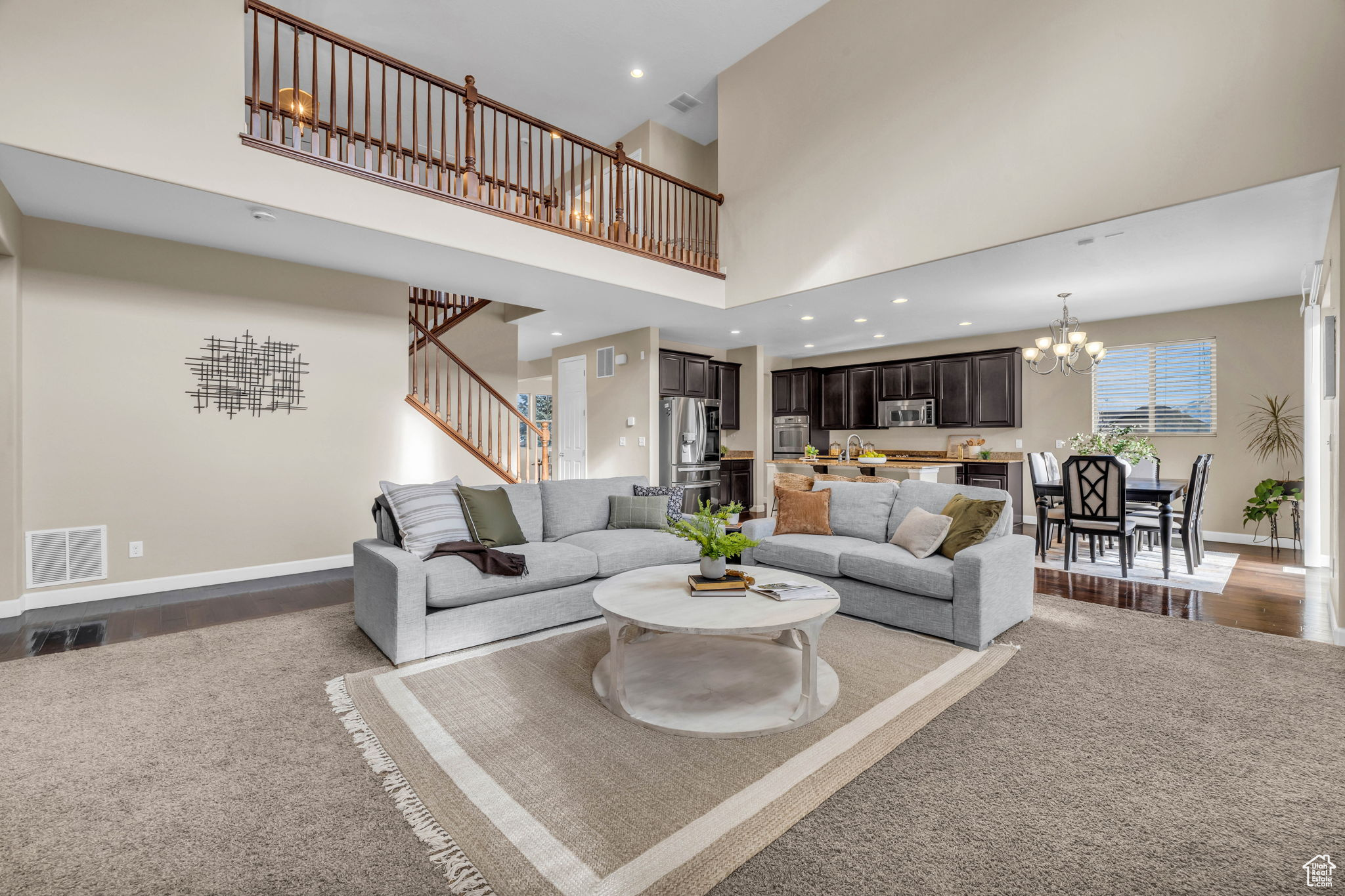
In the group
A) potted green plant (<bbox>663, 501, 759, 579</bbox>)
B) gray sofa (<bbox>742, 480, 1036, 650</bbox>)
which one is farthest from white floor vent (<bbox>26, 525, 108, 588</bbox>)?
gray sofa (<bbox>742, 480, 1036, 650</bbox>)

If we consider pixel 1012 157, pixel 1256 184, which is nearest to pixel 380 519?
pixel 1012 157

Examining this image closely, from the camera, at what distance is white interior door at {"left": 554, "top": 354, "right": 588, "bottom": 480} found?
8.41 metres

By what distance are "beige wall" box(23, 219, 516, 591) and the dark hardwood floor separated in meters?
0.48

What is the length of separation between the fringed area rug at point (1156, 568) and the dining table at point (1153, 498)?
0.28 ft

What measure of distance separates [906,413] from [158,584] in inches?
345

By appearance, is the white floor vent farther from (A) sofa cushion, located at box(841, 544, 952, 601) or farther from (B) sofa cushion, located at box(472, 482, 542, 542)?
(A) sofa cushion, located at box(841, 544, 952, 601)

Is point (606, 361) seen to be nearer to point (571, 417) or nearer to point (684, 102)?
point (571, 417)

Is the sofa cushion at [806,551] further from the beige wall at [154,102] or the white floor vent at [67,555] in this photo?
the white floor vent at [67,555]

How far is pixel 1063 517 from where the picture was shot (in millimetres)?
5246

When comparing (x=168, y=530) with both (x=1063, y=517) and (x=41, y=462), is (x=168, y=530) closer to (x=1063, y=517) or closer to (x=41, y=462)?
(x=41, y=462)

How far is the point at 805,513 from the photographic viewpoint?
431cm

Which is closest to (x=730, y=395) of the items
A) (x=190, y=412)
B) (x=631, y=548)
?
(x=631, y=548)

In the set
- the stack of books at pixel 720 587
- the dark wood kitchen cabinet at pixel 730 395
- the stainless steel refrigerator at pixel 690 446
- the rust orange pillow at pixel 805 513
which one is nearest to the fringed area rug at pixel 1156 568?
the rust orange pillow at pixel 805 513

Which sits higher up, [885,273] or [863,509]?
[885,273]
